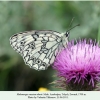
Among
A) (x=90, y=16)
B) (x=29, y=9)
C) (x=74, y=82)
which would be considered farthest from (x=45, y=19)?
(x=74, y=82)

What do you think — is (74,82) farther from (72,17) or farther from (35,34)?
(72,17)

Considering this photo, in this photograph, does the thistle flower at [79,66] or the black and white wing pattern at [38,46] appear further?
the black and white wing pattern at [38,46]

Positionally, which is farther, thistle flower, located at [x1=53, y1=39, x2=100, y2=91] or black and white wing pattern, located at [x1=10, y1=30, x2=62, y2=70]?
black and white wing pattern, located at [x1=10, y1=30, x2=62, y2=70]

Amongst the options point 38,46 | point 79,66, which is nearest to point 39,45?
point 38,46
